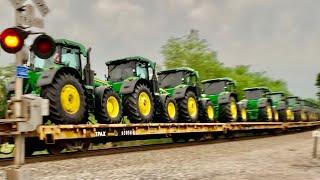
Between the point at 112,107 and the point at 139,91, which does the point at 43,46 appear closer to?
the point at 112,107

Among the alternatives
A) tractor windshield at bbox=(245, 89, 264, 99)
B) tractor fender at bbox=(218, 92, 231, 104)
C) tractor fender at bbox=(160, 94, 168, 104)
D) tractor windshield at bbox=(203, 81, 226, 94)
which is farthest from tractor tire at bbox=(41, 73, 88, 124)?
tractor windshield at bbox=(245, 89, 264, 99)

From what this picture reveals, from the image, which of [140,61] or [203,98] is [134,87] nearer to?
[140,61]

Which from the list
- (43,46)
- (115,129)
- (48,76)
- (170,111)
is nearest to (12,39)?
(43,46)

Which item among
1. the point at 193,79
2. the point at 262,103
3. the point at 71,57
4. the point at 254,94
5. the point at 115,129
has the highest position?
the point at 254,94

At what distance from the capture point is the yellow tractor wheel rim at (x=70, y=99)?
1118 centimetres

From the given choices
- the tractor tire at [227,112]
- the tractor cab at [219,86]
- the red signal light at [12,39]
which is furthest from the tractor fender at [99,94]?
the tractor cab at [219,86]

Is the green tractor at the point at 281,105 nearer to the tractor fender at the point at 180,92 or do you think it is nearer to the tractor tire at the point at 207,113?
the tractor tire at the point at 207,113

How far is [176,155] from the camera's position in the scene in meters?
11.3

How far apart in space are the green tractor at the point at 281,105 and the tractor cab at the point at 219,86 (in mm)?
7579

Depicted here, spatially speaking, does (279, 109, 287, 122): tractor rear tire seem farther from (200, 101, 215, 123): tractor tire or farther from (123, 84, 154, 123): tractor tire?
(123, 84, 154, 123): tractor tire

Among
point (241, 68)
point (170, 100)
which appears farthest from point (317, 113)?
point (170, 100)

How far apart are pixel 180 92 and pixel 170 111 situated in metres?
0.99

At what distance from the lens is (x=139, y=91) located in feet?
46.9

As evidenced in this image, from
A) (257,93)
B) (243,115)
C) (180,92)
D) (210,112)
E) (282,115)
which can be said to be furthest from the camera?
(282,115)
